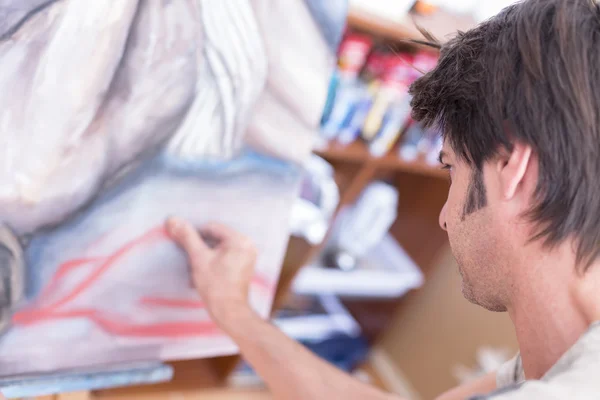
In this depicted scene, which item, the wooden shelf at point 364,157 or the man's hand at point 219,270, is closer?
the man's hand at point 219,270

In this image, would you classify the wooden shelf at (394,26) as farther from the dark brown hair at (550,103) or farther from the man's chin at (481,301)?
the man's chin at (481,301)

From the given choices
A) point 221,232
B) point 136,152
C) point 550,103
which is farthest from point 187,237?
point 550,103

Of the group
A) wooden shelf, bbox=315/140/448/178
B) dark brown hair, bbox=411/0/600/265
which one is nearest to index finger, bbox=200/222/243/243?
wooden shelf, bbox=315/140/448/178

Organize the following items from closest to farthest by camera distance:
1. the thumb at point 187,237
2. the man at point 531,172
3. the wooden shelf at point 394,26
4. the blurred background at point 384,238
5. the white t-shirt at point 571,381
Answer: the white t-shirt at point 571,381, the man at point 531,172, the thumb at point 187,237, the wooden shelf at point 394,26, the blurred background at point 384,238

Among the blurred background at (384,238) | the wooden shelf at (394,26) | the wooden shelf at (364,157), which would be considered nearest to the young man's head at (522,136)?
the blurred background at (384,238)

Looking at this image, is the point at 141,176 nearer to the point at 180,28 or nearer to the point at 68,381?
the point at 180,28

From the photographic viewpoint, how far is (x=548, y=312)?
72 cm

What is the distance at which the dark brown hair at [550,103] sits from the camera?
25.9 inches

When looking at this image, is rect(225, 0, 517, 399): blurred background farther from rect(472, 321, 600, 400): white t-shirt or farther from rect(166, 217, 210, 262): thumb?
rect(472, 321, 600, 400): white t-shirt

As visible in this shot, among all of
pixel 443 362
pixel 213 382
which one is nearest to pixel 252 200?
pixel 213 382

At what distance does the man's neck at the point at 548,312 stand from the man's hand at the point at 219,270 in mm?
481

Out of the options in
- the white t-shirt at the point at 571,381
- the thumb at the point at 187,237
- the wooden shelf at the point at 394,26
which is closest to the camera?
the white t-shirt at the point at 571,381

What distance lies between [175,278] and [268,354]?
23 cm

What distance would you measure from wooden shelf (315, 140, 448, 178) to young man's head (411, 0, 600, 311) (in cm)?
53
